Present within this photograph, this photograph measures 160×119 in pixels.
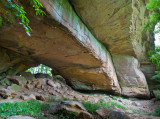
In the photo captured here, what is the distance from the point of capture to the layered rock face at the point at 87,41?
386 cm

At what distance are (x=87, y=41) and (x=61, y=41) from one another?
1.38m

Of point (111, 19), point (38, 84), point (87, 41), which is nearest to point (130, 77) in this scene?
point (111, 19)

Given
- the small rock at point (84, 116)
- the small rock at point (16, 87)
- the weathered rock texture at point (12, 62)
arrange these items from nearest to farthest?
the small rock at point (84, 116)
the small rock at point (16, 87)
the weathered rock texture at point (12, 62)

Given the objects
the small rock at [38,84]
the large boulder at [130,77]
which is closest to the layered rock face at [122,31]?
the large boulder at [130,77]

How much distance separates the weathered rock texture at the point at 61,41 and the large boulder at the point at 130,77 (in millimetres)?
1513

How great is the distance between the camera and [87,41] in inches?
205

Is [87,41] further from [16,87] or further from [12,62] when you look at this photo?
[12,62]

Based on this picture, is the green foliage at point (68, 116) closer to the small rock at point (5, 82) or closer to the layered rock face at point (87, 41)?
the layered rock face at point (87, 41)

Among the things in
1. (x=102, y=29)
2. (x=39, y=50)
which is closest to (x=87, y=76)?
(x=102, y=29)

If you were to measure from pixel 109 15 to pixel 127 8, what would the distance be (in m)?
0.90

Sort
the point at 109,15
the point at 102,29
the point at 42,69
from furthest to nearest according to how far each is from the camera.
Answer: the point at 42,69 → the point at 102,29 → the point at 109,15

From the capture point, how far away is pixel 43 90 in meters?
6.32

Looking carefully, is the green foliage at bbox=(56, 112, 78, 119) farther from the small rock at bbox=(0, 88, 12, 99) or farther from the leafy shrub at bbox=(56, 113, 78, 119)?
the small rock at bbox=(0, 88, 12, 99)

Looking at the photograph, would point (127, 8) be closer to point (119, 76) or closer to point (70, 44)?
point (70, 44)
